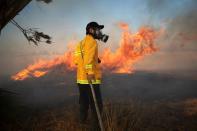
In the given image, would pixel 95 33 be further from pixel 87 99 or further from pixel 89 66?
pixel 87 99

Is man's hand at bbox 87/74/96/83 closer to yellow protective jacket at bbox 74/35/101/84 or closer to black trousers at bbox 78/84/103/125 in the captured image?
yellow protective jacket at bbox 74/35/101/84

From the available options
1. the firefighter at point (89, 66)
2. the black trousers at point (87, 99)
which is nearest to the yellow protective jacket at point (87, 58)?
the firefighter at point (89, 66)

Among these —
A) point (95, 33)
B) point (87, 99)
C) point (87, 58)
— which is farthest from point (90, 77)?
point (95, 33)

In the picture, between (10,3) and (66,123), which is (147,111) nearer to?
(66,123)

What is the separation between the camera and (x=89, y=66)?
19.3ft

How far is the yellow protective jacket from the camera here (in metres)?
5.91

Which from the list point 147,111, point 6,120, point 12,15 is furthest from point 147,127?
point 12,15

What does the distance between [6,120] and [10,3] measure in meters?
3.04

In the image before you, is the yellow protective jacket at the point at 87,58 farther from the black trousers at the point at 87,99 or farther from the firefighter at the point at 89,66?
the black trousers at the point at 87,99

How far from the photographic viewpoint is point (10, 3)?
5520 mm

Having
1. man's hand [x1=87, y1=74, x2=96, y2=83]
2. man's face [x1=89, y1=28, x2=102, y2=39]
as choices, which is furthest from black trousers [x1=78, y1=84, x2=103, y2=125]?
man's face [x1=89, y1=28, x2=102, y2=39]

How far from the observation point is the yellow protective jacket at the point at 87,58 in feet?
19.4

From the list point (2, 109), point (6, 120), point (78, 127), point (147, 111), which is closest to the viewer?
point (78, 127)

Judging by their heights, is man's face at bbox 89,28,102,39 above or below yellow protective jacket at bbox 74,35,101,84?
above
